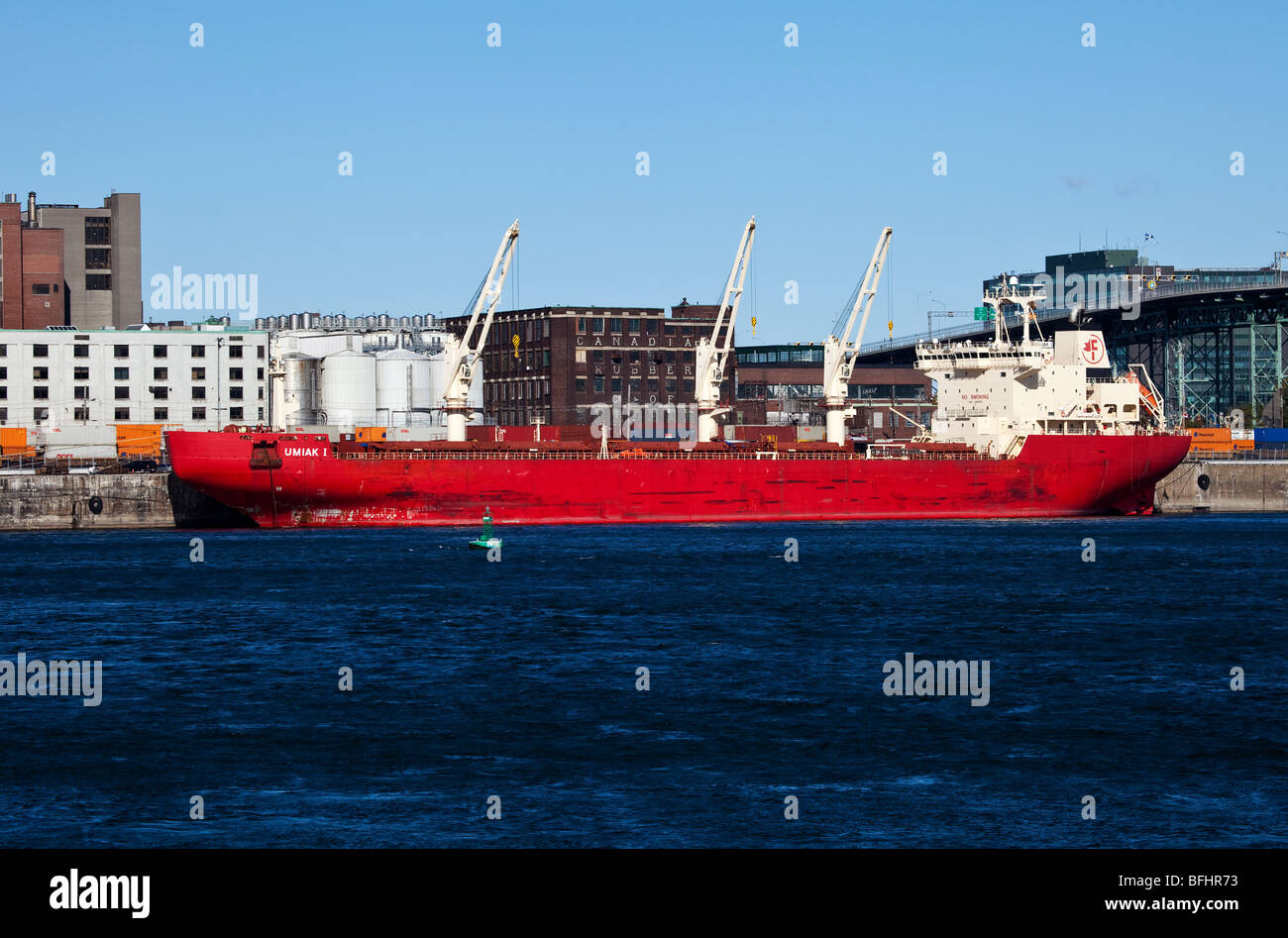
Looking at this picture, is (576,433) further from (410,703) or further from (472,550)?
(410,703)

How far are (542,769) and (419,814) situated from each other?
3.12m

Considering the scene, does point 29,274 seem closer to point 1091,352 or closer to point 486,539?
point 486,539

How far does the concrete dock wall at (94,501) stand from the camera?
2795 inches

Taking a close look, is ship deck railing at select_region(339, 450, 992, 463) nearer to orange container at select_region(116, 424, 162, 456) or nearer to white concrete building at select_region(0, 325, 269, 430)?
orange container at select_region(116, 424, 162, 456)

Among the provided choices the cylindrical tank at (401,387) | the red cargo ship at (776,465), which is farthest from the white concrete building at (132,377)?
the red cargo ship at (776,465)

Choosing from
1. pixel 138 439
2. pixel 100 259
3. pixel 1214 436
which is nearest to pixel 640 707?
pixel 138 439

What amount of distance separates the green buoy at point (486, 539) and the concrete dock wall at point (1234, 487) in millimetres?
45980

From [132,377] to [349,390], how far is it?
20287 millimetres

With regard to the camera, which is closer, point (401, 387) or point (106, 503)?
point (106, 503)

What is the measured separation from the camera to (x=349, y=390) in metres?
114

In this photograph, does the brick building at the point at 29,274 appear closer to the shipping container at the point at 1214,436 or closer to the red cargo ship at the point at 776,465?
the red cargo ship at the point at 776,465

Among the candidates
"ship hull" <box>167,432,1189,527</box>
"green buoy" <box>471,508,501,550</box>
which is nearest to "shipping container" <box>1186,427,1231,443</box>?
"ship hull" <box>167,432,1189,527</box>

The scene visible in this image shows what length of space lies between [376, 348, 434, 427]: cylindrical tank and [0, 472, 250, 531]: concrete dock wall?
4296 centimetres
